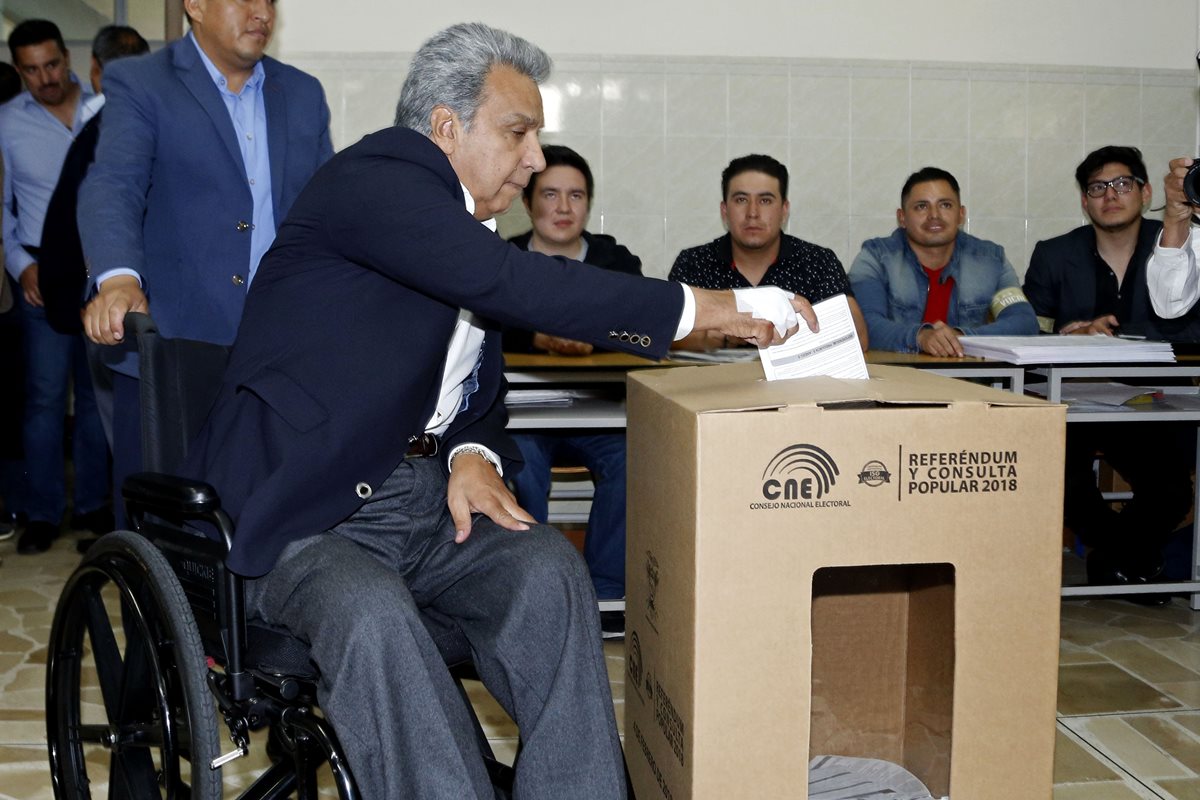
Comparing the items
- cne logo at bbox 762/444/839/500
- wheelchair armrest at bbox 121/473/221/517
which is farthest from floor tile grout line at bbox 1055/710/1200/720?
wheelchair armrest at bbox 121/473/221/517

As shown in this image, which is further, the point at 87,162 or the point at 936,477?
the point at 87,162

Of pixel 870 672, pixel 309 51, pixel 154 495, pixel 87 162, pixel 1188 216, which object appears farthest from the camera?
pixel 309 51

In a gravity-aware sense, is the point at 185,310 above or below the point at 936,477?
above

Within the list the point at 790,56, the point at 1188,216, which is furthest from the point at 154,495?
the point at 790,56

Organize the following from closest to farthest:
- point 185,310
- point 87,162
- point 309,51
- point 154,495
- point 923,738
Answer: point 154,495 < point 923,738 < point 185,310 < point 87,162 < point 309,51

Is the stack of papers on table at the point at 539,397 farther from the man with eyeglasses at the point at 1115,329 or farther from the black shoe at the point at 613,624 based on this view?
the man with eyeglasses at the point at 1115,329

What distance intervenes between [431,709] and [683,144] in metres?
3.62

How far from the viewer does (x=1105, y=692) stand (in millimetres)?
2586

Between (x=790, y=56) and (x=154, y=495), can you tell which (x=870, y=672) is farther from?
(x=790, y=56)

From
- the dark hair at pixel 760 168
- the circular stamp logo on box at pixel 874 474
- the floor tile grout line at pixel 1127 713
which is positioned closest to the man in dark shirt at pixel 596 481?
the dark hair at pixel 760 168

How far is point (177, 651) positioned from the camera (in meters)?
1.26

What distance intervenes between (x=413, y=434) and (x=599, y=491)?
1.57m

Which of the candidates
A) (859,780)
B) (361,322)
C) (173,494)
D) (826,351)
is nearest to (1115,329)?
(859,780)

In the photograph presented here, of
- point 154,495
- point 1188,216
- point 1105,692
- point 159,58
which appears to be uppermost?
Result: point 159,58
